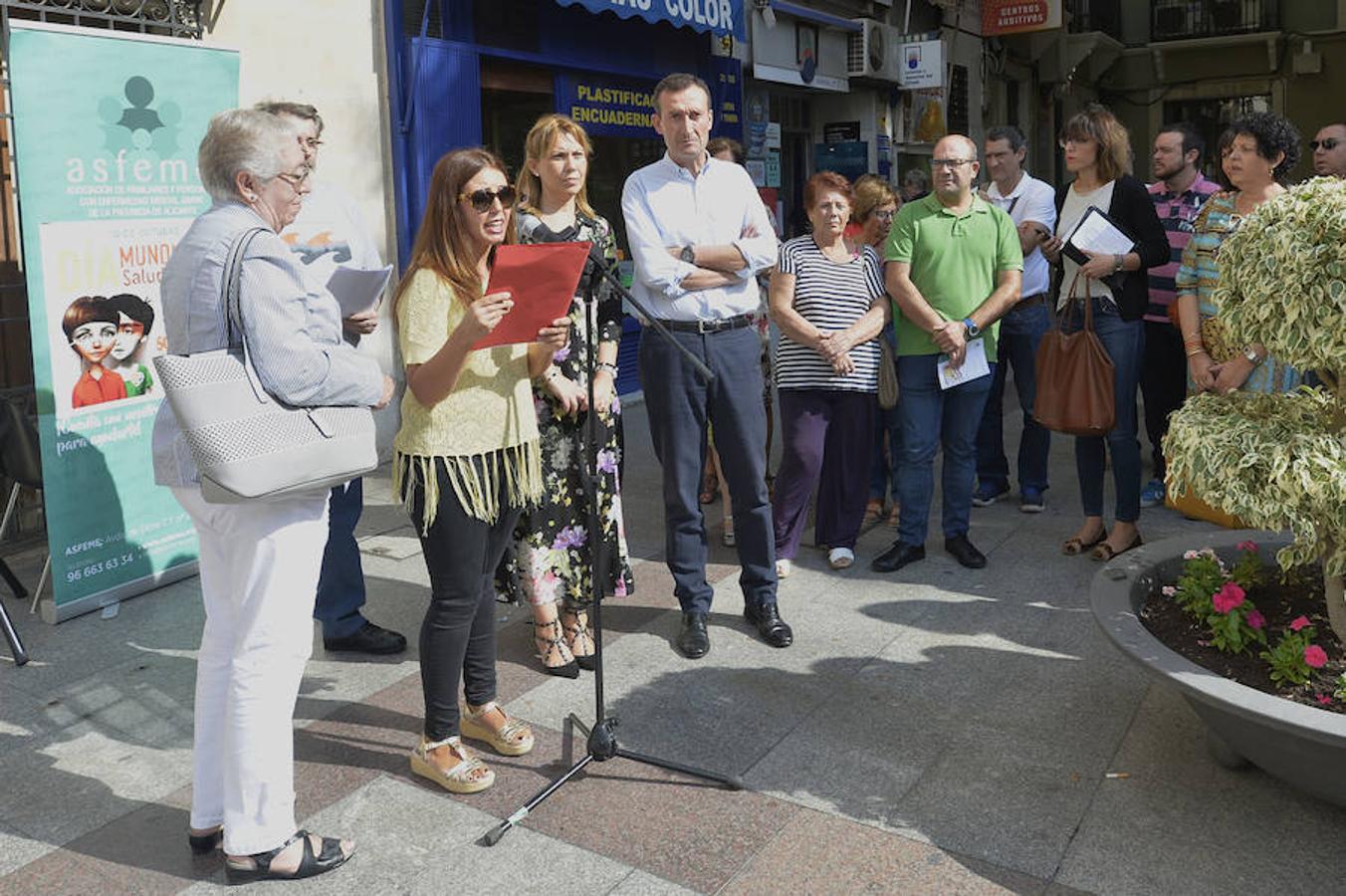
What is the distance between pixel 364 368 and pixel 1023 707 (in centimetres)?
235

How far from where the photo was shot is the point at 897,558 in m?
5.46

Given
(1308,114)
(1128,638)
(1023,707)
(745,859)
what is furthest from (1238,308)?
(1308,114)

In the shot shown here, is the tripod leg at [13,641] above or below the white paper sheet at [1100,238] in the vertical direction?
below

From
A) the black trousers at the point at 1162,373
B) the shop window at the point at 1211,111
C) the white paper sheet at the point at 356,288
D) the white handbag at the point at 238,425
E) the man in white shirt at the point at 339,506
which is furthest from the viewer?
the shop window at the point at 1211,111

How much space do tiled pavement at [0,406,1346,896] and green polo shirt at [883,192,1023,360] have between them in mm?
1240

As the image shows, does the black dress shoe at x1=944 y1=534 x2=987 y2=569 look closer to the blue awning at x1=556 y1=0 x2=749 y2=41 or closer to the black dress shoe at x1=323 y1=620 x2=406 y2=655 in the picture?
the black dress shoe at x1=323 y1=620 x2=406 y2=655

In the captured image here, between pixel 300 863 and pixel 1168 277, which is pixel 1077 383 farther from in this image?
pixel 300 863

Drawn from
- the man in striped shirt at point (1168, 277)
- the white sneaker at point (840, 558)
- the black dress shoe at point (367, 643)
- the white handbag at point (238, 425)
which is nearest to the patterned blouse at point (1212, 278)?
the man in striped shirt at point (1168, 277)

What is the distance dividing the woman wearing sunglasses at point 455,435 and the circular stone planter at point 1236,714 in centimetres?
171

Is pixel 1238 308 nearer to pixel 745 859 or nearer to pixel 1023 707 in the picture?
pixel 1023 707

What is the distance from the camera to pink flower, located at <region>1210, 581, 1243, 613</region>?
3342mm

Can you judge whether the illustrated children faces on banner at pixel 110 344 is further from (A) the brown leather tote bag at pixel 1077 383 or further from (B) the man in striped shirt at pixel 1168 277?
(B) the man in striped shirt at pixel 1168 277

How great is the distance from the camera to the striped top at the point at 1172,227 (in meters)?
6.25

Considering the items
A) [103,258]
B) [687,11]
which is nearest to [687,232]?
[103,258]
